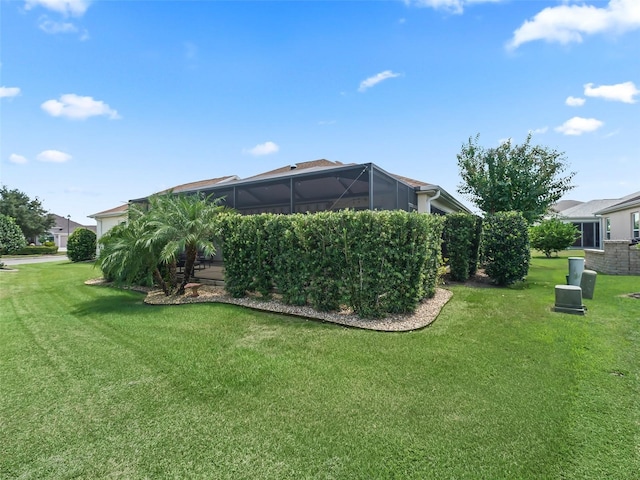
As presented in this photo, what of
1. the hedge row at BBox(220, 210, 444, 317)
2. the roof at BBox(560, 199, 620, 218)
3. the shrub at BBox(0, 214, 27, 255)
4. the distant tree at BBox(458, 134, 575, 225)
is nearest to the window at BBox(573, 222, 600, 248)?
the roof at BBox(560, 199, 620, 218)

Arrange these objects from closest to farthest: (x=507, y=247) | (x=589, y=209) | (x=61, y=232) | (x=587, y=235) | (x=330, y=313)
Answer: (x=330, y=313)
(x=507, y=247)
(x=587, y=235)
(x=589, y=209)
(x=61, y=232)

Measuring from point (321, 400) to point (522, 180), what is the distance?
16.6m

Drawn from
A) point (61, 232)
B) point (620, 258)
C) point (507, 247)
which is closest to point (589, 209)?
point (620, 258)

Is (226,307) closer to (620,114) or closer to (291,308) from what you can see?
(291,308)

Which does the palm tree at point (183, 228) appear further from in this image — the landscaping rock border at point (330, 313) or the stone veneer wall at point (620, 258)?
the stone veneer wall at point (620, 258)

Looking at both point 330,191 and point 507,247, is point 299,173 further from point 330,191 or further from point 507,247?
point 507,247

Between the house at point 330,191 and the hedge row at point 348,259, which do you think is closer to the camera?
the hedge row at point 348,259

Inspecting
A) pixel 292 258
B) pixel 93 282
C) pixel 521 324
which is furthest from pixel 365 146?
pixel 93 282

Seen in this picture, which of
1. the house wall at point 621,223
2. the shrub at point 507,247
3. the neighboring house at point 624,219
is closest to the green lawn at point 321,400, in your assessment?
the shrub at point 507,247

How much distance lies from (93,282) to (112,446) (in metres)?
11.1

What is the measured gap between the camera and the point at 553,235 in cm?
1898

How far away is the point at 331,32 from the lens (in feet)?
32.1

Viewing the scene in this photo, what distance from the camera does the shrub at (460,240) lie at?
9422 mm

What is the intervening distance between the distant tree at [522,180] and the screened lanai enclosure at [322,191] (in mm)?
7498
